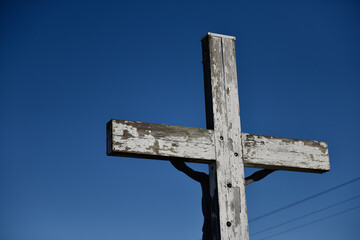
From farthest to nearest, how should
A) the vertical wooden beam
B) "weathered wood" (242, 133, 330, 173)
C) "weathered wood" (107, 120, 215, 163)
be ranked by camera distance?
"weathered wood" (242, 133, 330, 173)
the vertical wooden beam
"weathered wood" (107, 120, 215, 163)

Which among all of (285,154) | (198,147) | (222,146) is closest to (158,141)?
(198,147)

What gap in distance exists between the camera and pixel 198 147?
4.05 metres

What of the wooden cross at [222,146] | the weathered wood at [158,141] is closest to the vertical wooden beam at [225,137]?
the wooden cross at [222,146]

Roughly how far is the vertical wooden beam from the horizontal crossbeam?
→ 93mm

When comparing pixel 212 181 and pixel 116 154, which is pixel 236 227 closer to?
pixel 212 181

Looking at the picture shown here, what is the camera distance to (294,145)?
4.50 meters

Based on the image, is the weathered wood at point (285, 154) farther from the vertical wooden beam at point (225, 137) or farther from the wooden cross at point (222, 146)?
the vertical wooden beam at point (225, 137)

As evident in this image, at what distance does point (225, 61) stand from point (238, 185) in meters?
1.08

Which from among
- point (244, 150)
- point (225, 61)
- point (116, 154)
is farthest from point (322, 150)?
point (116, 154)

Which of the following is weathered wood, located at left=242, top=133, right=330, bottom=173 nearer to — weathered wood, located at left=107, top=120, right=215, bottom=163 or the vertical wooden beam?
the vertical wooden beam

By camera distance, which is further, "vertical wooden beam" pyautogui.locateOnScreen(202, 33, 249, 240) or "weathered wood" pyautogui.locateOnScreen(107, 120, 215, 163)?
"vertical wooden beam" pyautogui.locateOnScreen(202, 33, 249, 240)

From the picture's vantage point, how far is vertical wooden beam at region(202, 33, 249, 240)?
394 centimetres

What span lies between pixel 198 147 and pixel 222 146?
0.70 feet

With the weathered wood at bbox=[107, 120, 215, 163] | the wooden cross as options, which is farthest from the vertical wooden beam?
the weathered wood at bbox=[107, 120, 215, 163]
